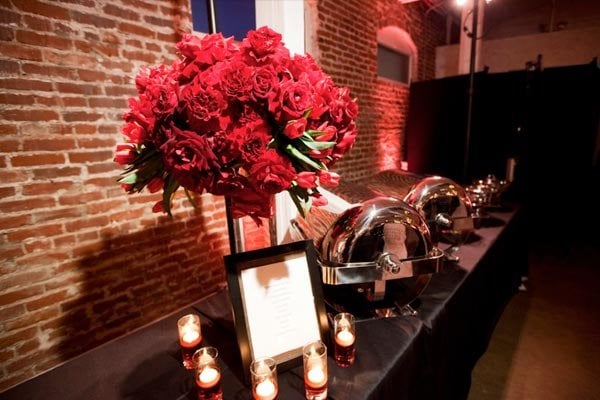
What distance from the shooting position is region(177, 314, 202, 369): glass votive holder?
100 cm

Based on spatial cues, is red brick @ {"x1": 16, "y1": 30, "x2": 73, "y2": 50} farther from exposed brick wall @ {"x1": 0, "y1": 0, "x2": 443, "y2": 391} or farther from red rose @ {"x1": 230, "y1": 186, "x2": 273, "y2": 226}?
red rose @ {"x1": 230, "y1": 186, "x2": 273, "y2": 226}

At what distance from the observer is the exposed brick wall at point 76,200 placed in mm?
1609

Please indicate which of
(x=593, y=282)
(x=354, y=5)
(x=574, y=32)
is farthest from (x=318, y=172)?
(x=574, y=32)

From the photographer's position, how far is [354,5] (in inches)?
148

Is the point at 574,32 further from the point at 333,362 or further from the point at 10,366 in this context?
the point at 10,366

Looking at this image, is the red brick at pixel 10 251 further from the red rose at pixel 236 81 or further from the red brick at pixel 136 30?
the red rose at pixel 236 81

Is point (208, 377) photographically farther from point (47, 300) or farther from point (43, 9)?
point (43, 9)

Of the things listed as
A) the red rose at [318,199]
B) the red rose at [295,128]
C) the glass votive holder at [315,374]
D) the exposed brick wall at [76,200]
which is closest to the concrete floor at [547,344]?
the glass votive holder at [315,374]

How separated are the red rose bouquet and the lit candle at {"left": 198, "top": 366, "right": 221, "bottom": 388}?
1.42ft

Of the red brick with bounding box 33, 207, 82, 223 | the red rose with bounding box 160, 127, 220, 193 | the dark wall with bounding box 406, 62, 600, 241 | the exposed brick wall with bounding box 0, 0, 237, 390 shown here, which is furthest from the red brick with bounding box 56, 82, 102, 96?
the dark wall with bounding box 406, 62, 600, 241

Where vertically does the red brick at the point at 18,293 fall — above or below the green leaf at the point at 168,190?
below

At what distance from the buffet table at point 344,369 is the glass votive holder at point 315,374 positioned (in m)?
0.04

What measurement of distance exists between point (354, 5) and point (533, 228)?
422 cm

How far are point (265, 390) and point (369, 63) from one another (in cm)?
425
